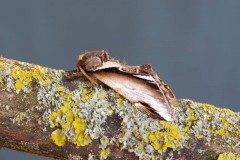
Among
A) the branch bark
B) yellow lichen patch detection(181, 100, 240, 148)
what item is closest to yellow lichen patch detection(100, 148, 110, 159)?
the branch bark

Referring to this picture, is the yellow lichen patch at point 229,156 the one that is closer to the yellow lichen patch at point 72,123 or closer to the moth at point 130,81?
the moth at point 130,81

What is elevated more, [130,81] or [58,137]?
[130,81]

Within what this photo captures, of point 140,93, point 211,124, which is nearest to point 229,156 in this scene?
point 211,124

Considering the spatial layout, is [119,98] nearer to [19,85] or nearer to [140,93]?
[140,93]

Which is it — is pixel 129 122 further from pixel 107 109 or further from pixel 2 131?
pixel 2 131

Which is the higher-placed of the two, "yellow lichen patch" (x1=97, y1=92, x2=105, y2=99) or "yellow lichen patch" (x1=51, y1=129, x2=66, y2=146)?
"yellow lichen patch" (x1=97, y1=92, x2=105, y2=99)

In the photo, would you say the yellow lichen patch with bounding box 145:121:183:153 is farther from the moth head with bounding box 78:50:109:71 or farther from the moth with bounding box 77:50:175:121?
the moth head with bounding box 78:50:109:71
